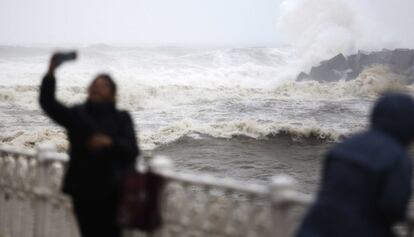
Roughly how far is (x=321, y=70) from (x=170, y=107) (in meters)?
19.5

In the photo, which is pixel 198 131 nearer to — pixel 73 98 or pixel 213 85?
pixel 73 98

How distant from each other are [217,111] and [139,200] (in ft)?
68.9

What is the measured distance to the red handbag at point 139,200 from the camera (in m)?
3.48

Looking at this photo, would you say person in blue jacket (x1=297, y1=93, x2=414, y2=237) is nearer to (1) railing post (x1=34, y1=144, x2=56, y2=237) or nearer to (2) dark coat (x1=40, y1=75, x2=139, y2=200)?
(2) dark coat (x1=40, y1=75, x2=139, y2=200)

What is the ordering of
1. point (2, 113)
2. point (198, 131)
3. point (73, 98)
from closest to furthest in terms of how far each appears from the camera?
1. point (198, 131)
2. point (2, 113)
3. point (73, 98)

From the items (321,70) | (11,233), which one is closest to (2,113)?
(11,233)

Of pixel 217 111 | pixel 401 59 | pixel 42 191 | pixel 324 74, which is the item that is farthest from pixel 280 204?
pixel 324 74

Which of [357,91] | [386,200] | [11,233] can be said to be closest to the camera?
[386,200]

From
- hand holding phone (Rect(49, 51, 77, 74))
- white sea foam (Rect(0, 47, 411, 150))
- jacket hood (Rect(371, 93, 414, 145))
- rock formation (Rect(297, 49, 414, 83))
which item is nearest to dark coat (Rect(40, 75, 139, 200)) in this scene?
hand holding phone (Rect(49, 51, 77, 74))

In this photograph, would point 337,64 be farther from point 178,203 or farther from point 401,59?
point 178,203

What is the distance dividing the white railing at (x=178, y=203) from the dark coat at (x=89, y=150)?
0.32 meters

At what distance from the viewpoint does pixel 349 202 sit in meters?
2.73

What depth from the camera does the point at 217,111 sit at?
962 inches

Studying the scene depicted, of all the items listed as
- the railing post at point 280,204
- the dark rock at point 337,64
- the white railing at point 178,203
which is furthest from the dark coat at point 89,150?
the dark rock at point 337,64
